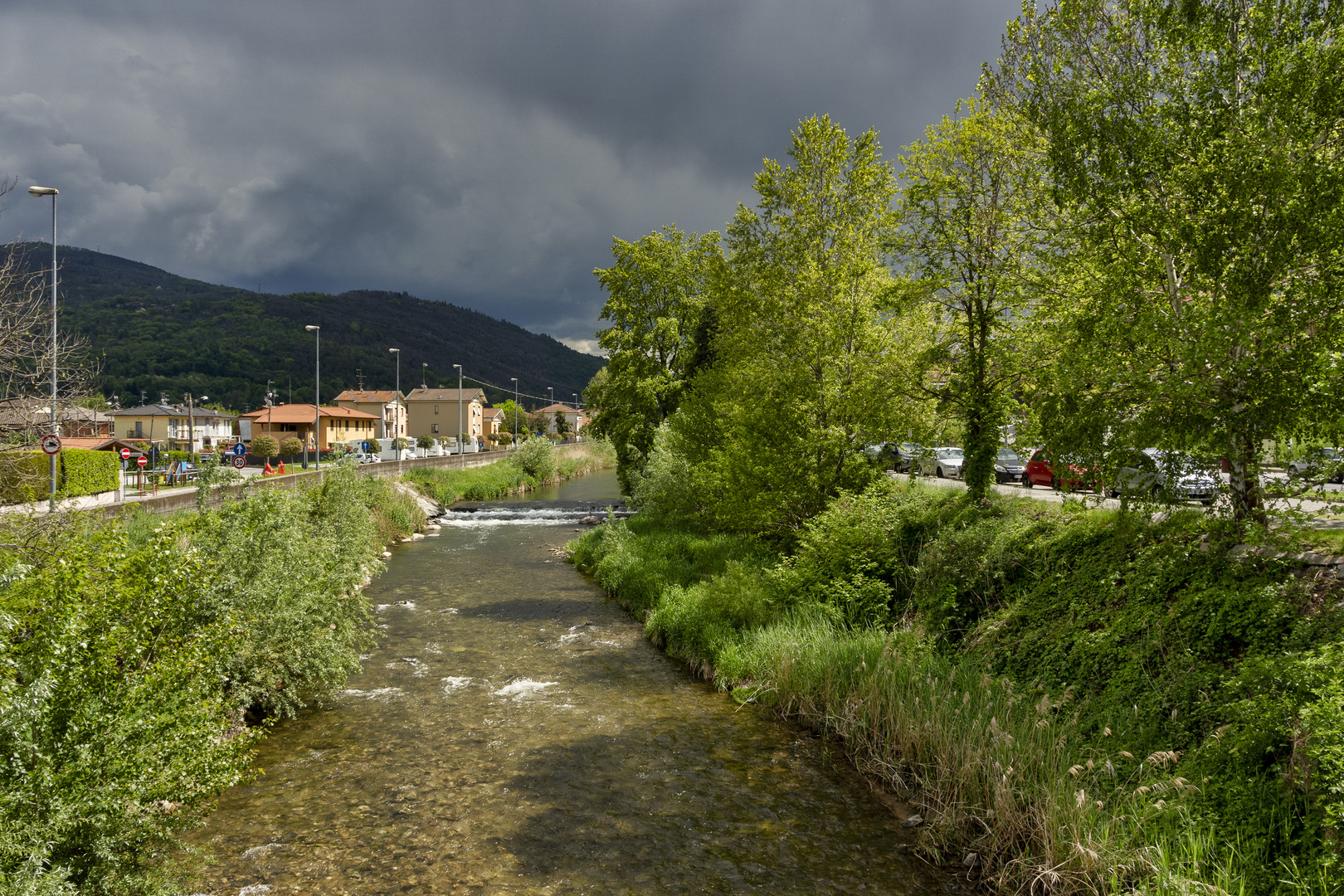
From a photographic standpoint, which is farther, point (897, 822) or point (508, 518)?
point (508, 518)

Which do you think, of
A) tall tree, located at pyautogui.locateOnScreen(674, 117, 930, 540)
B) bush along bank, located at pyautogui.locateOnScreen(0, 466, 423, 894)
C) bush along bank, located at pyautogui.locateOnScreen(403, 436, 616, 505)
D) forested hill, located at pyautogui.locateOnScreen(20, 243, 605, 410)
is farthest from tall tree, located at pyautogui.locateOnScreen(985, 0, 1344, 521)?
forested hill, located at pyautogui.locateOnScreen(20, 243, 605, 410)

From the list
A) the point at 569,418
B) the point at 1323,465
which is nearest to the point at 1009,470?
the point at 1323,465

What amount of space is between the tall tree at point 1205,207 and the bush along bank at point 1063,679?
1.84 m

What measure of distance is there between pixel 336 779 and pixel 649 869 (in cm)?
437

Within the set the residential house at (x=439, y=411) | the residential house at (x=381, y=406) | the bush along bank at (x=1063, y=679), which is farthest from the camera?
the residential house at (x=439, y=411)

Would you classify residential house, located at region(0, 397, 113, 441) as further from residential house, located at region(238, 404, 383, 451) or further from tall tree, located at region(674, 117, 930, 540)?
residential house, located at region(238, 404, 383, 451)

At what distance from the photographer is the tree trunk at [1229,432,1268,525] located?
8.11 metres

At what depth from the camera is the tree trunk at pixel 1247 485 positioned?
8.11 metres

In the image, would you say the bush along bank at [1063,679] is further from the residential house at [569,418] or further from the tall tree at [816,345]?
the residential house at [569,418]

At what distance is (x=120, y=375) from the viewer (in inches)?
3964

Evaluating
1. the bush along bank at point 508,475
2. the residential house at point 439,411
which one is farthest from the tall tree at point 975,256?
the residential house at point 439,411

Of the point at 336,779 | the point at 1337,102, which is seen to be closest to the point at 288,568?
the point at 336,779

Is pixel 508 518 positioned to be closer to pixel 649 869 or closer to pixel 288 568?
pixel 288 568

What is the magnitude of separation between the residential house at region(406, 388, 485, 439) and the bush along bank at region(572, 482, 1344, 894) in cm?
10558
